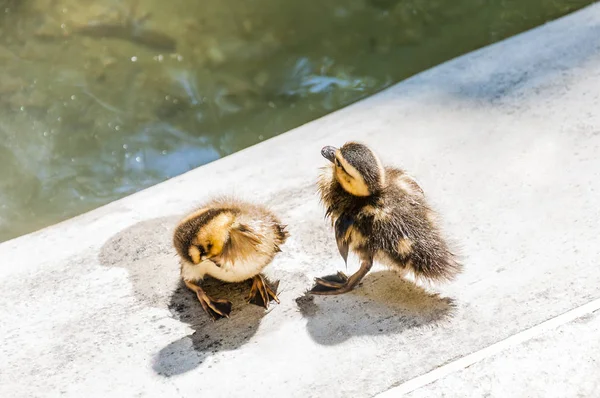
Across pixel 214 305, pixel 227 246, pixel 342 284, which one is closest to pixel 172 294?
pixel 214 305

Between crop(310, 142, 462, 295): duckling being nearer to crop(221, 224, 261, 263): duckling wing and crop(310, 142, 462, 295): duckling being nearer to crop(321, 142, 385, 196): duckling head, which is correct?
crop(321, 142, 385, 196): duckling head

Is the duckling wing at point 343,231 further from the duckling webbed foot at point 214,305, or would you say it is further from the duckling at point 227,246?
the duckling webbed foot at point 214,305

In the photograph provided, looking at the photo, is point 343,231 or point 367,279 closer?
point 343,231

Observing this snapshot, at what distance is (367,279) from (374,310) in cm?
15

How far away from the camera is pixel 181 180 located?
9.68 feet

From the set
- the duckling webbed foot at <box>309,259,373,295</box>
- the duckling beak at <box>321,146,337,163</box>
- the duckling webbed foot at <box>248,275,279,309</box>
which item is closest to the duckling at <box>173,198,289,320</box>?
the duckling webbed foot at <box>248,275,279,309</box>

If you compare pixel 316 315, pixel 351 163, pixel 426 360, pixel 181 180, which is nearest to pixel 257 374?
pixel 316 315

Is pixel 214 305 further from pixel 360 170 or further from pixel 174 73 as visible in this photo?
pixel 174 73

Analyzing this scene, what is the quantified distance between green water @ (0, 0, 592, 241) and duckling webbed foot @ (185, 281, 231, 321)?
4.80ft

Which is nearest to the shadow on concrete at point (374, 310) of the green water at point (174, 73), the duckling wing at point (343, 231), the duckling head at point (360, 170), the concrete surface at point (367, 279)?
the concrete surface at point (367, 279)

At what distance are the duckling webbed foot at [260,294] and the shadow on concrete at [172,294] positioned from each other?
0.06 ft

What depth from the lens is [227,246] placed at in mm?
2336

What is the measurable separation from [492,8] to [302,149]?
2013 millimetres

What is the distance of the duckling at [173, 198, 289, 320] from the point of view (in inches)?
90.0
